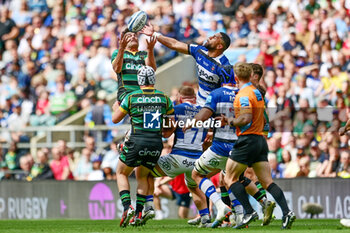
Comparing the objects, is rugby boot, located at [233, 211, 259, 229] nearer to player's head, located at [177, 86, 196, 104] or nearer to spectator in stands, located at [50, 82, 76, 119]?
player's head, located at [177, 86, 196, 104]

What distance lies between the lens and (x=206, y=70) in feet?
46.3

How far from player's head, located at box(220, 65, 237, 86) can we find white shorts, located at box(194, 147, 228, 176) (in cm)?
112

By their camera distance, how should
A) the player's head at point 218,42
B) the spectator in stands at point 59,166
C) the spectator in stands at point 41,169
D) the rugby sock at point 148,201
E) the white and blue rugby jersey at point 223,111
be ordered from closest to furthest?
the white and blue rugby jersey at point 223,111 → the player's head at point 218,42 → the rugby sock at point 148,201 → the spectator in stands at point 59,166 → the spectator in stands at point 41,169

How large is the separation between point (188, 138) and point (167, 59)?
9808 millimetres

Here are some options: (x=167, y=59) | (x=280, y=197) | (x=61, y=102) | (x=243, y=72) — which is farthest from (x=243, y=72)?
(x=61, y=102)

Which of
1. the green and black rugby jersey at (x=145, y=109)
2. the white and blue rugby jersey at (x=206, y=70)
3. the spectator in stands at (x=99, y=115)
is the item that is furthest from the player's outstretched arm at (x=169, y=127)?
the spectator in stands at (x=99, y=115)

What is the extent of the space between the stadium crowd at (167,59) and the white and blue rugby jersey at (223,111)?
5115 mm

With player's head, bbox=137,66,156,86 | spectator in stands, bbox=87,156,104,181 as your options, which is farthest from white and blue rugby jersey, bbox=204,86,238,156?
spectator in stands, bbox=87,156,104,181

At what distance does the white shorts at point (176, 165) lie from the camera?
1391 centimetres

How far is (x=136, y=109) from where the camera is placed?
1325 cm

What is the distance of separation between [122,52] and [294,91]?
6.65 metres

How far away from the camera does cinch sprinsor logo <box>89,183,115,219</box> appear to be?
19.5 metres

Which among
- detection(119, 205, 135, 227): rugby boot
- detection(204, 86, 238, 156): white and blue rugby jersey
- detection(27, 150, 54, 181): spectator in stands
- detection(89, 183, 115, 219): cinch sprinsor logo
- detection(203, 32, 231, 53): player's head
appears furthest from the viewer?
detection(27, 150, 54, 181): spectator in stands

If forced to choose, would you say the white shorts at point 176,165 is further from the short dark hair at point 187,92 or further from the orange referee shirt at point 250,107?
the orange referee shirt at point 250,107
